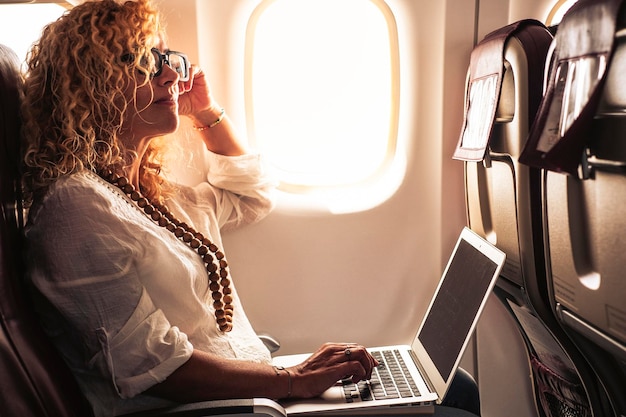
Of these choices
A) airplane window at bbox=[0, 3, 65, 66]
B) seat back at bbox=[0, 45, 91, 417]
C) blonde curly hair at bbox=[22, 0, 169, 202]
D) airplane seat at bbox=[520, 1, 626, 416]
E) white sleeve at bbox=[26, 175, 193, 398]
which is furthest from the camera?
airplane window at bbox=[0, 3, 65, 66]

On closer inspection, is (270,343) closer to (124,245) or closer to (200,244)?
(200,244)

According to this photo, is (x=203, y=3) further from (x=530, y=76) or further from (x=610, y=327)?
(x=610, y=327)

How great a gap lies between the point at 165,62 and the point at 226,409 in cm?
88

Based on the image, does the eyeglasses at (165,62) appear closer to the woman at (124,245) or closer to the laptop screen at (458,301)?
the woman at (124,245)

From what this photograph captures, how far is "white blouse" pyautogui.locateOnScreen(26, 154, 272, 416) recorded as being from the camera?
4.70ft

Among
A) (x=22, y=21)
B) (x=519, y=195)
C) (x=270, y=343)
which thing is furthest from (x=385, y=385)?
(x=22, y=21)

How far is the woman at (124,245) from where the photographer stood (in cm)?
144

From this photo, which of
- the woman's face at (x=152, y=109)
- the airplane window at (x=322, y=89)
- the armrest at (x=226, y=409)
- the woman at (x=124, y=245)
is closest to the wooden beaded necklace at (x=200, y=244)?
the woman at (x=124, y=245)

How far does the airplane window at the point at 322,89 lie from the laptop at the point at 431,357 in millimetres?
495

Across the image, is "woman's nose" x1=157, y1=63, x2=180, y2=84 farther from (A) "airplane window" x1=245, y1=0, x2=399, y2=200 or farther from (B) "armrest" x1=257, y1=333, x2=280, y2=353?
(B) "armrest" x1=257, y1=333, x2=280, y2=353

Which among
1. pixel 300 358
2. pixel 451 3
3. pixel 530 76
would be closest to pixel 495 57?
pixel 530 76

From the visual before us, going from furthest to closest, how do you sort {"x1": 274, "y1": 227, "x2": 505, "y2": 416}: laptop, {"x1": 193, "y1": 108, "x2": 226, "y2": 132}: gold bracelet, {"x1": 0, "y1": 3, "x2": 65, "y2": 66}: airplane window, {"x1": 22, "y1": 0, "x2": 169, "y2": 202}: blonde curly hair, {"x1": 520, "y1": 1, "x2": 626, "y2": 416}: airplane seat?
1. {"x1": 0, "y1": 3, "x2": 65, "y2": 66}: airplane window
2. {"x1": 193, "y1": 108, "x2": 226, "y2": 132}: gold bracelet
3. {"x1": 274, "y1": 227, "x2": 505, "y2": 416}: laptop
4. {"x1": 22, "y1": 0, "x2": 169, "y2": 202}: blonde curly hair
5. {"x1": 520, "y1": 1, "x2": 626, "y2": 416}: airplane seat

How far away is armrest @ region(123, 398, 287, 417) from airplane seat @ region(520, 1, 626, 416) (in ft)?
2.11

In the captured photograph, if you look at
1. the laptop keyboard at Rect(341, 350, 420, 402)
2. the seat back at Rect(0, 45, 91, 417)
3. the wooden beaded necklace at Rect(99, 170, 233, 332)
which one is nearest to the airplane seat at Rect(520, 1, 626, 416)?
the laptop keyboard at Rect(341, 350, 420, 402)
